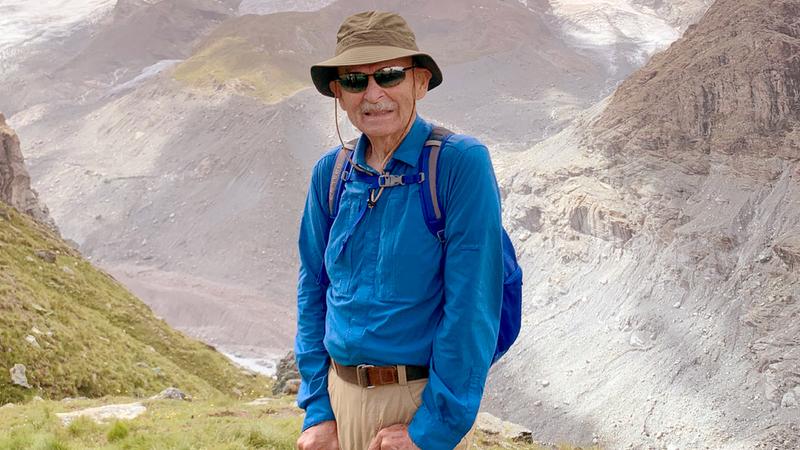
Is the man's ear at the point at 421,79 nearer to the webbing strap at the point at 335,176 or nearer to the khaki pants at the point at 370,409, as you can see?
the webbing strap at the point at 335,176

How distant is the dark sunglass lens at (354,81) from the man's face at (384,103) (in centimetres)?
2

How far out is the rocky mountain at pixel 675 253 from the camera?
2223 centimetres

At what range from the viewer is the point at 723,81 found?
31.2 metres

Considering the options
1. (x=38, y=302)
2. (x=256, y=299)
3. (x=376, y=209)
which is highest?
(x=376, y=209)

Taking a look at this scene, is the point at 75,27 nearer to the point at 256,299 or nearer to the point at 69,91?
the point at 69,91

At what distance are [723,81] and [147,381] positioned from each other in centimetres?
2843

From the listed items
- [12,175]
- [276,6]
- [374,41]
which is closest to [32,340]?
[374,41]

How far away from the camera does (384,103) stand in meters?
2.96

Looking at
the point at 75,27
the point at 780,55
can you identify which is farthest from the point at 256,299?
the point at 75,27

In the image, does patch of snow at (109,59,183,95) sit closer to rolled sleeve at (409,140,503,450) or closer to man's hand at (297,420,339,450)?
man's hand at (297,420,339,450)

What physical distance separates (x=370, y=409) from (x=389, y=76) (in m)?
1.45

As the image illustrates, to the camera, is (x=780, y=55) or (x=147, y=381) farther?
(x=780, y=55)

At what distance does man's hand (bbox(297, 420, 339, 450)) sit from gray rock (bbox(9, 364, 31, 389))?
9.05m

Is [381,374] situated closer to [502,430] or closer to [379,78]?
[379,78]
